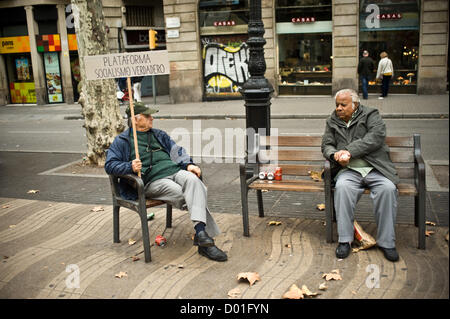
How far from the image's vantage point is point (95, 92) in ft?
28.7

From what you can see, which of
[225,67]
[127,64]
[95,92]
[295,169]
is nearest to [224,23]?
[225,67]

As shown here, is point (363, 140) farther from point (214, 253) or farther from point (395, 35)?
point (395, 35)

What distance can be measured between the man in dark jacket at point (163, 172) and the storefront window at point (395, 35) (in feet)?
52.4

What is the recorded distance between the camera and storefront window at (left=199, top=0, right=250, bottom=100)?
20.6m

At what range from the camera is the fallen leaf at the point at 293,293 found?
143 inches

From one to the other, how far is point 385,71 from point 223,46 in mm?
6911

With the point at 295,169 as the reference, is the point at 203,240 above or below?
below

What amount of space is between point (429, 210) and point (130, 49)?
68.4ft

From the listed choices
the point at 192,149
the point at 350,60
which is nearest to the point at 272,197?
the point at 192,149

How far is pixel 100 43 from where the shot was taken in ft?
28.4

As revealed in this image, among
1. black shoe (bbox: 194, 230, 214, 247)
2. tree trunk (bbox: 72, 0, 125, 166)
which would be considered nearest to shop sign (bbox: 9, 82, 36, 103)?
tree trunk (bbox: 72, 0, 125, 166)

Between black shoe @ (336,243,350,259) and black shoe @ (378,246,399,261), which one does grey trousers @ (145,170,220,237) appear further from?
black shoe @ (378,246,399,261)

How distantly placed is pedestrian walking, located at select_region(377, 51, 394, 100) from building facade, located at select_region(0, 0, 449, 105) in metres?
1.12

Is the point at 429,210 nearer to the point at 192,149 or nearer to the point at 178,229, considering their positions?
the point at 178,229
